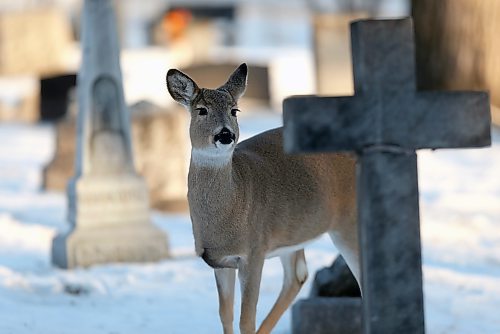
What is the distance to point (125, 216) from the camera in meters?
9.59

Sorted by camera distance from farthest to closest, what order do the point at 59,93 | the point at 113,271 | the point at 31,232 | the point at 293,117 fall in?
the point at 59,93 < the point at 31,232 < the point at 113,271 < the point at 293,117

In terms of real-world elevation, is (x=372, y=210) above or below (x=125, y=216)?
above

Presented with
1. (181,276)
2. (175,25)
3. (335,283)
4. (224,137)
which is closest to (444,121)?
(224,137)

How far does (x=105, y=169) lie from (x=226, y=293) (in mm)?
3714

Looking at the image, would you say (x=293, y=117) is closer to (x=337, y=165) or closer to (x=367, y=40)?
(x=367, y=40)

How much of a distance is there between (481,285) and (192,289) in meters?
2.00

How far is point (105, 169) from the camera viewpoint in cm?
964

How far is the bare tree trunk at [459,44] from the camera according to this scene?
49.2 ft

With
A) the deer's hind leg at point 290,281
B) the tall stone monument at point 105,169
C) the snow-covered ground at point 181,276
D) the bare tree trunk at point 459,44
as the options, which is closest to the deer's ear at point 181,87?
the deer's hind leg at point 290,281

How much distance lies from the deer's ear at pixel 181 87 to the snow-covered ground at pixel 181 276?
167 centimetres

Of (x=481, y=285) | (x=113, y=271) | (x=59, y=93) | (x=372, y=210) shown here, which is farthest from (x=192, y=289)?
(x=59, y=93)

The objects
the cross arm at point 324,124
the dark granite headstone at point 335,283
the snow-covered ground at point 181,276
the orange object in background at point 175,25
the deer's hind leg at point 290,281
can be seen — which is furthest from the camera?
A: the orange object in background at point 175,25

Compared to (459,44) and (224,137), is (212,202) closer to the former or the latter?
(224,137)

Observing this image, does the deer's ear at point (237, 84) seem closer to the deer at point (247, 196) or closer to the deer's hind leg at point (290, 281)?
the deer at point (247, 196)
